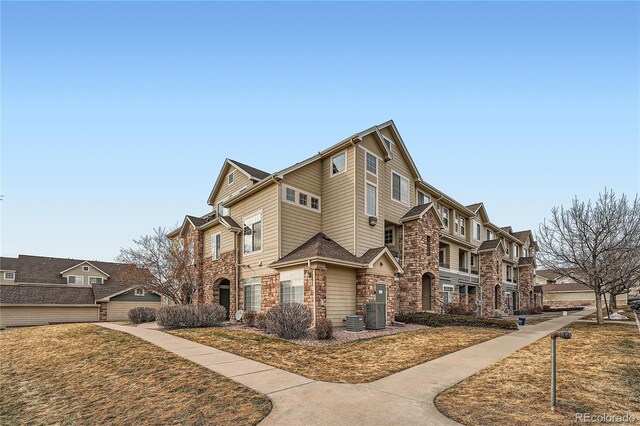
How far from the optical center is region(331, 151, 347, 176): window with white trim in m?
19.3

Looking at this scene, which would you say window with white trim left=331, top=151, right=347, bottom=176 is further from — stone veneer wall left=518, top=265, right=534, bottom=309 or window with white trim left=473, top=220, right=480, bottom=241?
stone veneer wall left=518, top=265, right=534, bottom=309

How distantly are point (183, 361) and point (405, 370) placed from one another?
6122 mm

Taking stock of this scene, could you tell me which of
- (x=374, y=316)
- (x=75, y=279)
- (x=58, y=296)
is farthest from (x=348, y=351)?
(x=75, y=279)

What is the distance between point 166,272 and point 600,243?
26.4 m

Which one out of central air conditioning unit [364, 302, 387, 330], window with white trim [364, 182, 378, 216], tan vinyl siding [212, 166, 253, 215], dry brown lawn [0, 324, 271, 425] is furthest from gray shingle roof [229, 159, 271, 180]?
dry brown lawn [0, 324, 271, 425]

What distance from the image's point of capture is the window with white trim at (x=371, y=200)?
1935cm

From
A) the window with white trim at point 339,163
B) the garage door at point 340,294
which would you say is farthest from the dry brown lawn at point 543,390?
the window with white trim at point 339,163

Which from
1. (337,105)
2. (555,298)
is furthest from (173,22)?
(555,298)

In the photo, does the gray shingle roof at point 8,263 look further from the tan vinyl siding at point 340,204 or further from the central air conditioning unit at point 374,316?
the central air conditioning unit at point 374,316

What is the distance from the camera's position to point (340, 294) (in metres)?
16.9

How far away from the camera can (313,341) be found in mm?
13133

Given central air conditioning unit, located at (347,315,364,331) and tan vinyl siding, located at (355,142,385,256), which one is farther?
tan vinyl siding, located at (355,142,385,256)

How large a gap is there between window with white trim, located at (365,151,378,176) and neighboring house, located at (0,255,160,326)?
18559mm

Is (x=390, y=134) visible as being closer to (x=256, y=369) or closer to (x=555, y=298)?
(x=256, y=369)
